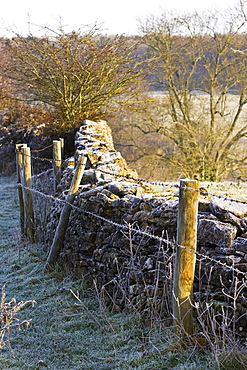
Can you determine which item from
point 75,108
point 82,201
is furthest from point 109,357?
point 75,108

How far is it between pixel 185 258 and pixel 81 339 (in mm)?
1314

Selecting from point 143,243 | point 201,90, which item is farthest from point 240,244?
point 201,90

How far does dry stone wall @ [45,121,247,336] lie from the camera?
11.9 ft

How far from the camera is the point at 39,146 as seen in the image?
1332 cm

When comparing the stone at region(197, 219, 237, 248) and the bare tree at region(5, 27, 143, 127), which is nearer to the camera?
the stone at region(197, 219, 237, 248)

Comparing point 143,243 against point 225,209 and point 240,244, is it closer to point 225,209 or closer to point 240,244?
point 225,209

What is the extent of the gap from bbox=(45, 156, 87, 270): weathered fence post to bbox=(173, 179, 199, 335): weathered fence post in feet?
7.85

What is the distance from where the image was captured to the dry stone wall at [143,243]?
3.63m

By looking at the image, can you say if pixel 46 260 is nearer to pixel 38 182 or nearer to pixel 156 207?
pixel 156 207

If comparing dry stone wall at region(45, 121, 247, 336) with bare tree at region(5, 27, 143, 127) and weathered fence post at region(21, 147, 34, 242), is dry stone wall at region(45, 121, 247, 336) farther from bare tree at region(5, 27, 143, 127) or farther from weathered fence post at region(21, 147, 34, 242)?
bare tree at region(5, 27, 143, 127)

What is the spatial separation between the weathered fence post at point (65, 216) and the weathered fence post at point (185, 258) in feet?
7.85

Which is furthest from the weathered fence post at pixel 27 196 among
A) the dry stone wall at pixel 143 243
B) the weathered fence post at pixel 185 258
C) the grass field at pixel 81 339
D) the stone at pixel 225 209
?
the weathered fence post at pixel 185 258

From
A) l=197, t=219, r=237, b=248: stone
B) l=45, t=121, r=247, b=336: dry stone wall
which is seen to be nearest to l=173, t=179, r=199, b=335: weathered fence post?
l=45, t=121, r=247, b=336: dry stone wall

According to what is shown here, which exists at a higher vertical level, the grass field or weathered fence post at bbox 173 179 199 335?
weathered fence post at bbox 173 179 199 335
